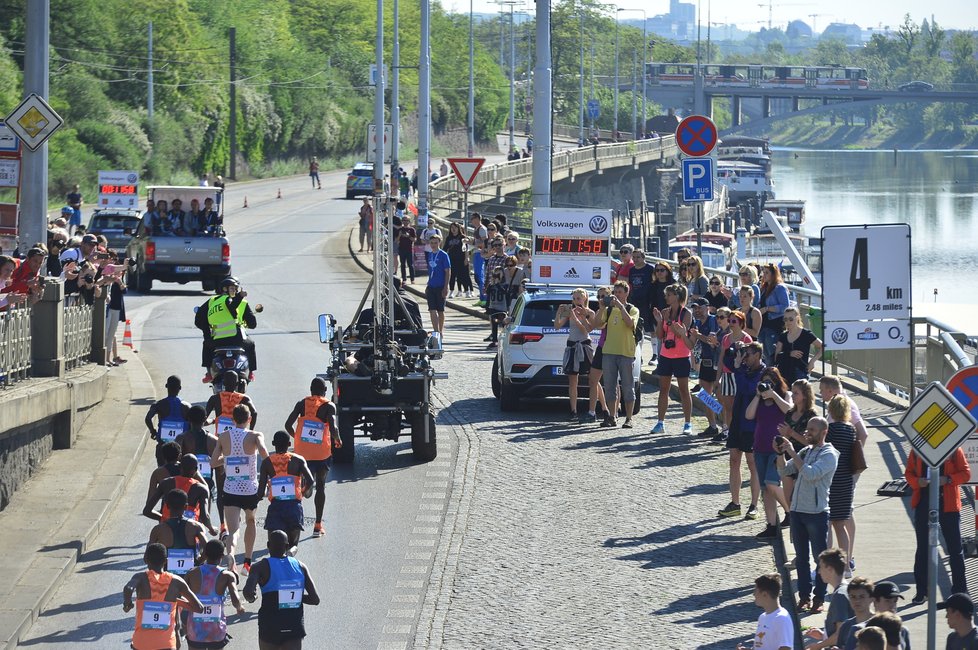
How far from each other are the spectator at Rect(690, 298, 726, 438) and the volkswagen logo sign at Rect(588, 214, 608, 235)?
5.84m

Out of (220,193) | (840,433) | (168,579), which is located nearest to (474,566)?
(840,433)

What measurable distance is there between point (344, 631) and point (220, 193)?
25.4m

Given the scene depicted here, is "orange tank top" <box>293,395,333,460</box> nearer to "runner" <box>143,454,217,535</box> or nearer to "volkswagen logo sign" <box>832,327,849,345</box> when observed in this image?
"runner" <box>143,454,217,535</box>

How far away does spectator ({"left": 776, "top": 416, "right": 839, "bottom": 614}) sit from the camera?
39.5 feet

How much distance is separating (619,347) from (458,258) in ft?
46.4

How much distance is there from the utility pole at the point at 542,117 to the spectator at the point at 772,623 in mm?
18387

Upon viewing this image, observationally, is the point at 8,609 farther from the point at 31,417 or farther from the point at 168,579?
the point at 31,417

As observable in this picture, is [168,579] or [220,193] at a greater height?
[220,193]

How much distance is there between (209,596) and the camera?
998 cm

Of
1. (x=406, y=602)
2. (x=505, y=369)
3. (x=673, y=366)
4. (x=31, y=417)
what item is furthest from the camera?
(x=505, y=369)

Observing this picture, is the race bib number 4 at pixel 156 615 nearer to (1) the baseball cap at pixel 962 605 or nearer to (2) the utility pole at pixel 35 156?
(1) the baseball cap at pixel 962 605

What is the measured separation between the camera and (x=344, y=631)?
11523 mm

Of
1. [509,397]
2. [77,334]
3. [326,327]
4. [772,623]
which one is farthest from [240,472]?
[509,397]

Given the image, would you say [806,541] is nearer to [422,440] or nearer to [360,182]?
[422,440]
